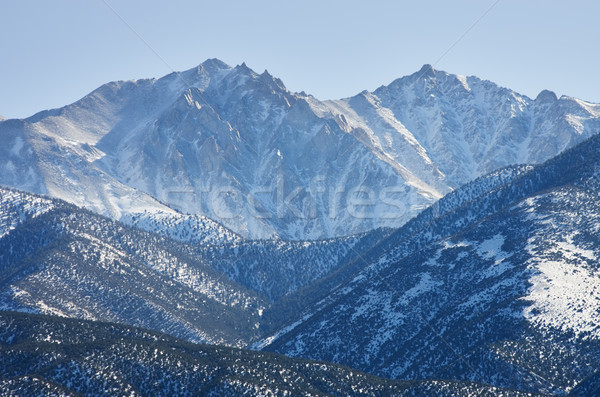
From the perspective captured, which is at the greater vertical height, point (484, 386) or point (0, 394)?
point (0, 394)

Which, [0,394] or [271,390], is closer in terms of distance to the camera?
[0,394]

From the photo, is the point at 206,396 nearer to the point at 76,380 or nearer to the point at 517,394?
the point at 76,380

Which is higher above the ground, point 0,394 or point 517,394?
point 0,394

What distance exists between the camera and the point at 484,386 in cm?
19962

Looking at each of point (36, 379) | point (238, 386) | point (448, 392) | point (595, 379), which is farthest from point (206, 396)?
point (595, 379)

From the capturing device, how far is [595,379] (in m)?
198

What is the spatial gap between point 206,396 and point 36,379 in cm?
3826

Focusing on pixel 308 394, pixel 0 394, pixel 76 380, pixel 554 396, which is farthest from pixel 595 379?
pixel 0 394

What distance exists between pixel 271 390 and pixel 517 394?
55.9 m

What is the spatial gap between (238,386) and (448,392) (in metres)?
48.2

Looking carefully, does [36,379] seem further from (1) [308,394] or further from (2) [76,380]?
(1) [308,394]

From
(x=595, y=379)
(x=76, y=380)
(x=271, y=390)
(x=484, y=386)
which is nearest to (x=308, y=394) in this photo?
(x=271, y=390)

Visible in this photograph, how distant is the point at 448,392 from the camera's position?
197125 millimetres

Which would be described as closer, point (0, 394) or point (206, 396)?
point (0, 394)
